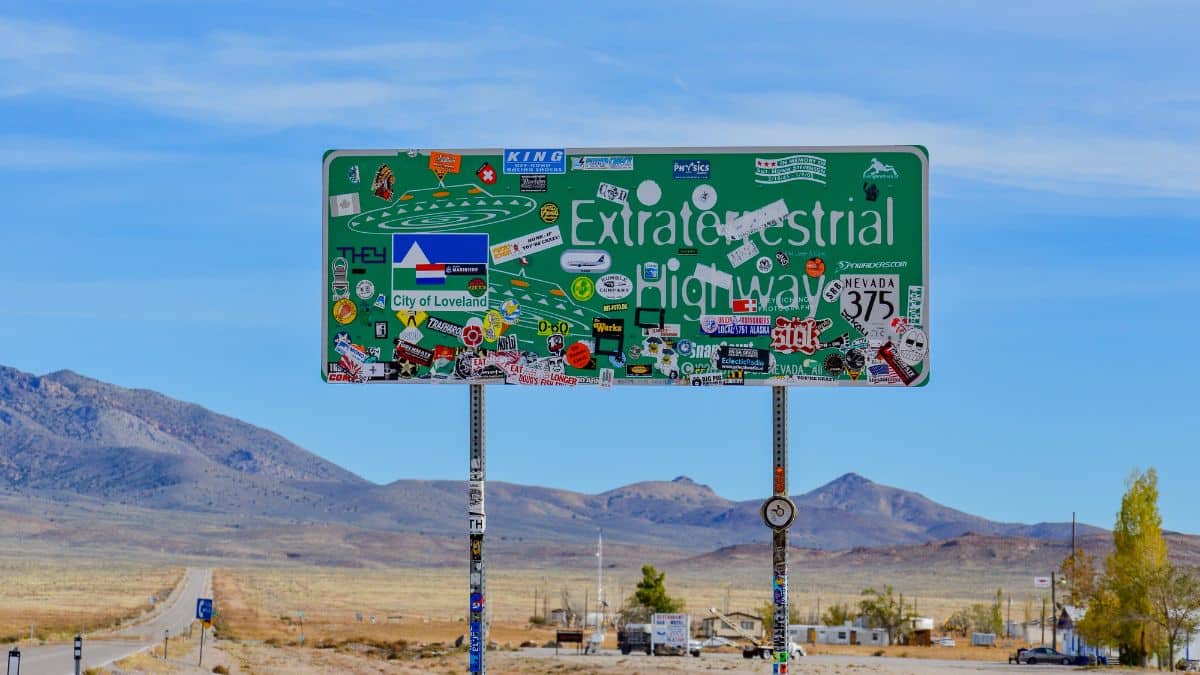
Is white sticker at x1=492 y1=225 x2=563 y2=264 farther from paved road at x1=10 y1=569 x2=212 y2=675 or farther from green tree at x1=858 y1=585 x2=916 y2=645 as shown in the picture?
green tree at x1=858 y1=585 x2=916 y2=645

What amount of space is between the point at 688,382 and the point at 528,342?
2.07 meters

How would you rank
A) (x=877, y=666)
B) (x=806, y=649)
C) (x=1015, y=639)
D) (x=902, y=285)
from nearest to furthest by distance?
(x=902, y=285)
(x=877, y=666)
(x=806, y=649)
(x=1015, y=639)

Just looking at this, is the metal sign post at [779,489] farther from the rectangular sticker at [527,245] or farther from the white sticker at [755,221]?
the rectangular sticker at [527,245]

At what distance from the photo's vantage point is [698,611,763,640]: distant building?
86556 millimetres

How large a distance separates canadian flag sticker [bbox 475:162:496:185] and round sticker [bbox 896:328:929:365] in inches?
215

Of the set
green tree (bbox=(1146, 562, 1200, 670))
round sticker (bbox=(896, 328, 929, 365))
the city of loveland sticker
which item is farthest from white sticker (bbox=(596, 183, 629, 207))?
green tree (bbox=(1146, 562, 1200, 670))

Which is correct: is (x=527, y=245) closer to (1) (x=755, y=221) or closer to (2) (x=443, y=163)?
(2) (x=443, y=163)

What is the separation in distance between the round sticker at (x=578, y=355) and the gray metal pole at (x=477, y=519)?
3.86 feet

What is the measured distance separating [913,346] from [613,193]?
417 centimetres

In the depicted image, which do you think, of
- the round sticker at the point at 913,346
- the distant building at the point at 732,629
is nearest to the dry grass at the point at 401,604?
the distant building at the point at 732,629

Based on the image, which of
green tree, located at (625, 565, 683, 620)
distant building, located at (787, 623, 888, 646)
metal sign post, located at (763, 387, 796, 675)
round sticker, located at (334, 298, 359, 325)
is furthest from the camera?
distant building, located at (787, 623, 888, 646)

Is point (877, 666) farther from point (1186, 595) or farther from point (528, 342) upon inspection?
point (528, 342)

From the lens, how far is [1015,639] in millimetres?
109812

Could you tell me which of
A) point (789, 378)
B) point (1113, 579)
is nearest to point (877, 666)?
point (1113, 579)
